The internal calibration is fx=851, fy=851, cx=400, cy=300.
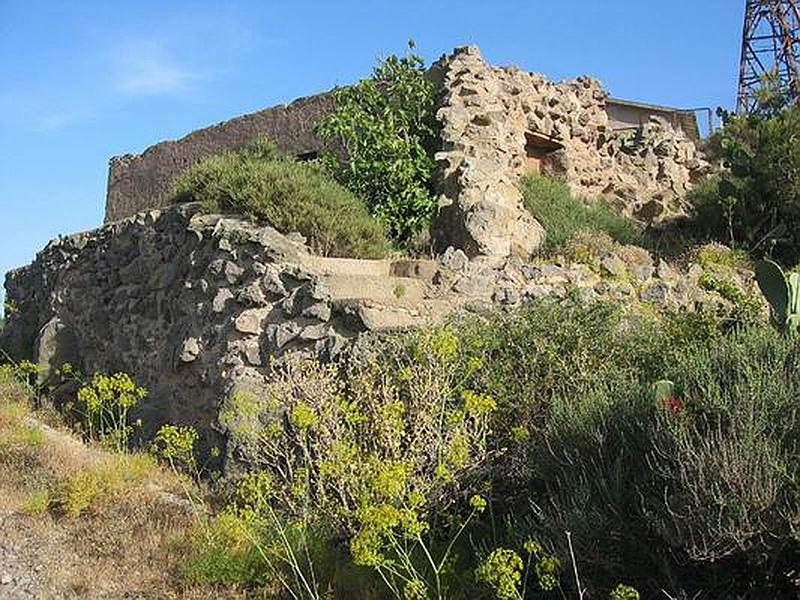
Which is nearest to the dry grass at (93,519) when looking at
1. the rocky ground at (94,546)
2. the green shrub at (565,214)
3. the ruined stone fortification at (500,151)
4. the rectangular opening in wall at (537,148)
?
the rocky ground at (94,546)

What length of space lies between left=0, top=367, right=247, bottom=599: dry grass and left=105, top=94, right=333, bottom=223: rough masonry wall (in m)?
4.81

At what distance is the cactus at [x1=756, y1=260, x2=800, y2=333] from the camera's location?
5777 millimetres

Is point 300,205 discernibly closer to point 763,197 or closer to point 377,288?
point 377,288

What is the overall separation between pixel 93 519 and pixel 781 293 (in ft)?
17.4

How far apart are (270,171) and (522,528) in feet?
19.0

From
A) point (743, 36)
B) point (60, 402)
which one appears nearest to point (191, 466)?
point (60, 402)

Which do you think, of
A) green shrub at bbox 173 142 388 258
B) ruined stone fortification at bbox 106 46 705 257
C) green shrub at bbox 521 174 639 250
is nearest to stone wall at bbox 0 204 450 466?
green shrub at bbox 173 142 388 258

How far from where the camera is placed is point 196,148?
15141 mm

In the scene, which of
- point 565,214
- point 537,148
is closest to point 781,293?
point 565,214

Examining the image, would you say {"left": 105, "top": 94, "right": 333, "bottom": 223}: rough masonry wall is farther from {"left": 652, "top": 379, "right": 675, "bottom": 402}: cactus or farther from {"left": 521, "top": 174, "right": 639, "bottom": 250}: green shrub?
{"left": 652, "top": 379, "right": 675, "bottom": 402}: cactus

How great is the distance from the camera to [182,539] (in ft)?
19.3

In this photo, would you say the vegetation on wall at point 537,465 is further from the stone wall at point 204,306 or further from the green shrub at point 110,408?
the green shrub at point 110,408

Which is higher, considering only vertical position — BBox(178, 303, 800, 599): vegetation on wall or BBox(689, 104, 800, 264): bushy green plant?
BBox(689, 104, 800, 264): bushy green plant

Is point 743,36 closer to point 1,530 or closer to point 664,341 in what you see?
point 664,341
